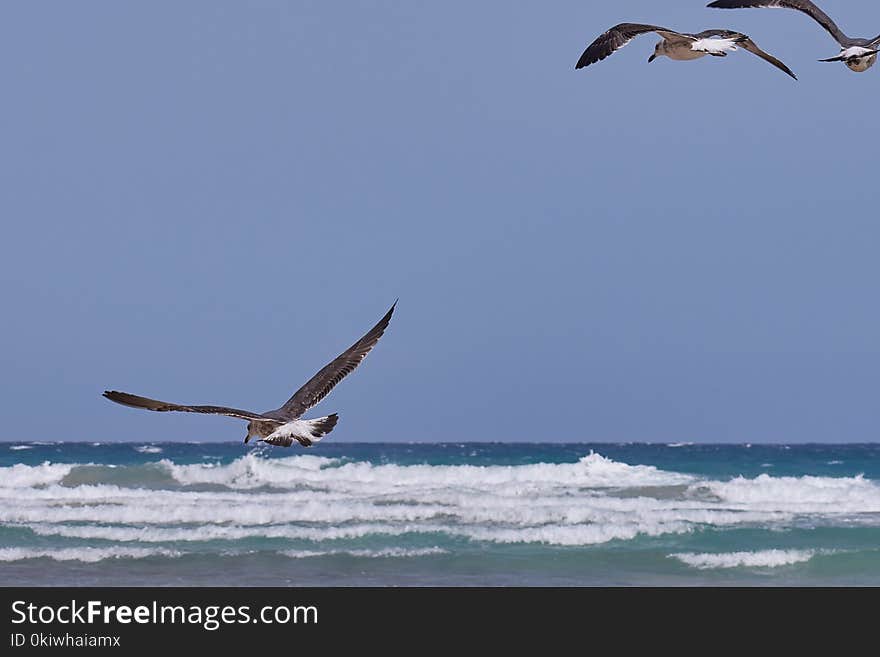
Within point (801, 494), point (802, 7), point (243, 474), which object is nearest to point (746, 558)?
point (802, 7)

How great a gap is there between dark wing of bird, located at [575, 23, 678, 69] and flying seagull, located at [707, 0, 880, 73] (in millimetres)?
527

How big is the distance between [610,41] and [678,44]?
1.76 ft

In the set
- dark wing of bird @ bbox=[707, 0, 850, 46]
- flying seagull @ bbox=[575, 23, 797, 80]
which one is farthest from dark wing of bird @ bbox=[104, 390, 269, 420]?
dark wing of bird @ bbox=[707, 0, 850, 46]

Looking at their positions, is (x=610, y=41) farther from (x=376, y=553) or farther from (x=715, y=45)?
(x=376, y=553)

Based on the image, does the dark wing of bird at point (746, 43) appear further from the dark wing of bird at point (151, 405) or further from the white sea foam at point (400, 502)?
the white sea foam at point (400, 502)

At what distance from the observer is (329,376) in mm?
8289

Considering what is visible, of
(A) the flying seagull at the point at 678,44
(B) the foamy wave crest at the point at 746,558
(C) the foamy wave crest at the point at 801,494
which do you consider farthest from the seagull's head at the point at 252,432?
(C) the foamy wave crest at the point at 801,494

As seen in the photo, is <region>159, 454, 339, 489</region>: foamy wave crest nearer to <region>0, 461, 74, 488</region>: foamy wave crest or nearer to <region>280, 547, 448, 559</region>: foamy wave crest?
<region>0, 461, 74, 488</region>: foamy wave crest

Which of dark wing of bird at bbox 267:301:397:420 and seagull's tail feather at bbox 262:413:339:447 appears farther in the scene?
dark wing of bird at bbox 267:301:397:420

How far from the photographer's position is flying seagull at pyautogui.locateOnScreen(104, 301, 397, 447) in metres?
6.21

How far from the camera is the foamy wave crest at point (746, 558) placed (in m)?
14.4

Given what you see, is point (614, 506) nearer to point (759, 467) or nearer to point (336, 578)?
point (336, 578)

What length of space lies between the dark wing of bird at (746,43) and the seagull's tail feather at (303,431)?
10.1 ft
